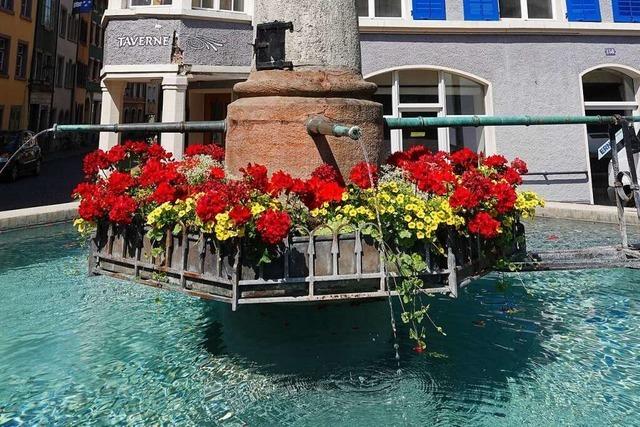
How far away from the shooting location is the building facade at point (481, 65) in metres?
13.5

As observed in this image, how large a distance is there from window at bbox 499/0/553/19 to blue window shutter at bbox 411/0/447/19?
1682 mm

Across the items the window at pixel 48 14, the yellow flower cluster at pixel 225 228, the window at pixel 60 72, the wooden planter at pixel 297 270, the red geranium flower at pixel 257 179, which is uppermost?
the window at pixel 48 14

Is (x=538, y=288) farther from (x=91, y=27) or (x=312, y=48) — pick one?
(x=91, y=27)

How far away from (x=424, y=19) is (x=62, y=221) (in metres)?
10.2

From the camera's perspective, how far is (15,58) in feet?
97.3

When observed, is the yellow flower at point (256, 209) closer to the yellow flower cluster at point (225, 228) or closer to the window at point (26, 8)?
the yellow flower cluster at point (225, 228)

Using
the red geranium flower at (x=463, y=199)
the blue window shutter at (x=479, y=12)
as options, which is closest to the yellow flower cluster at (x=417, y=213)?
the red geranium flower at (x=463, y=199)

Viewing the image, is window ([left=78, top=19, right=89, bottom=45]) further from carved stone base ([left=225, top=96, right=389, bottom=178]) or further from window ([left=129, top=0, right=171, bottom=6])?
carved stone base ([left=225, top=96, right=389, bottom=178])

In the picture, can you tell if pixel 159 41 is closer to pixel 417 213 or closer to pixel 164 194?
pixel 164 194

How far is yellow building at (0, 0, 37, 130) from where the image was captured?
2877 cm

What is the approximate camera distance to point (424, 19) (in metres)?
13.7

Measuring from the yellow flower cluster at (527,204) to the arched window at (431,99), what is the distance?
1063cm

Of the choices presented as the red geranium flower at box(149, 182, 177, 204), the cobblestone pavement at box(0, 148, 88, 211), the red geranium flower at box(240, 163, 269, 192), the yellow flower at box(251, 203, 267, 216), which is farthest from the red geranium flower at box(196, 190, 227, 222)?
the cobblestone pavement at box(0, 148, 88, 211)

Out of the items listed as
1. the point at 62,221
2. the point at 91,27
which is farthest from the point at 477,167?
the point at 91,27
